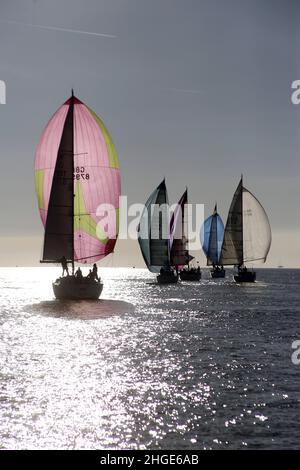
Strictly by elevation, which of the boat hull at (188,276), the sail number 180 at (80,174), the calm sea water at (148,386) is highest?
the sail number 180 at (80,174)

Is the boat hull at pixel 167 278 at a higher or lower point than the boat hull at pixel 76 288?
lower

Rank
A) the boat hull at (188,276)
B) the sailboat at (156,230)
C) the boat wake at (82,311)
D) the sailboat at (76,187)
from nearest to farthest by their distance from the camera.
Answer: the boat wake at (82,311) < the sailboat at (76,187) < the sailboat at (156,230) < the boat hull at (188,276)

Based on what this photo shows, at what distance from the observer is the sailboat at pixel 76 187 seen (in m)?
57.2

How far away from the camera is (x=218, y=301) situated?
235 ft

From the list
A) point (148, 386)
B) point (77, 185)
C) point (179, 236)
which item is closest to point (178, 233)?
point (179, 236)

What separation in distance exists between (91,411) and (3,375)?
6.95 metres

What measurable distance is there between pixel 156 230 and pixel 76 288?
4254 cm

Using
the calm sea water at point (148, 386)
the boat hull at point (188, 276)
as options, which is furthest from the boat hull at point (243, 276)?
the calm sea water at point (148, 386)

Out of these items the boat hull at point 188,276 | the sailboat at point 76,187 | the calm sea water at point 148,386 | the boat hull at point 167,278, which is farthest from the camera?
the boat hull at point 188,276

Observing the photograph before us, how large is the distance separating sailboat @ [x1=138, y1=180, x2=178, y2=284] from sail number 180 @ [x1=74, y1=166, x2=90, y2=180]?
36.2 m

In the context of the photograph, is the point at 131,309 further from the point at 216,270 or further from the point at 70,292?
the point at 216,270

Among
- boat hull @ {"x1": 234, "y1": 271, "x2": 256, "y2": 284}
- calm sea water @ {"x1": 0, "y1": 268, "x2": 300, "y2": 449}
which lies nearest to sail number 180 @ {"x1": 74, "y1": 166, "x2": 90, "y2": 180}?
calm sea water @ {"x1": 0, "y1": 268, "x2": 300, "y2": 449}

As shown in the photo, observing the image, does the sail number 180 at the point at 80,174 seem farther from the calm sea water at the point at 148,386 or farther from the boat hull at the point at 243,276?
the boat hull at the point at 243,276
